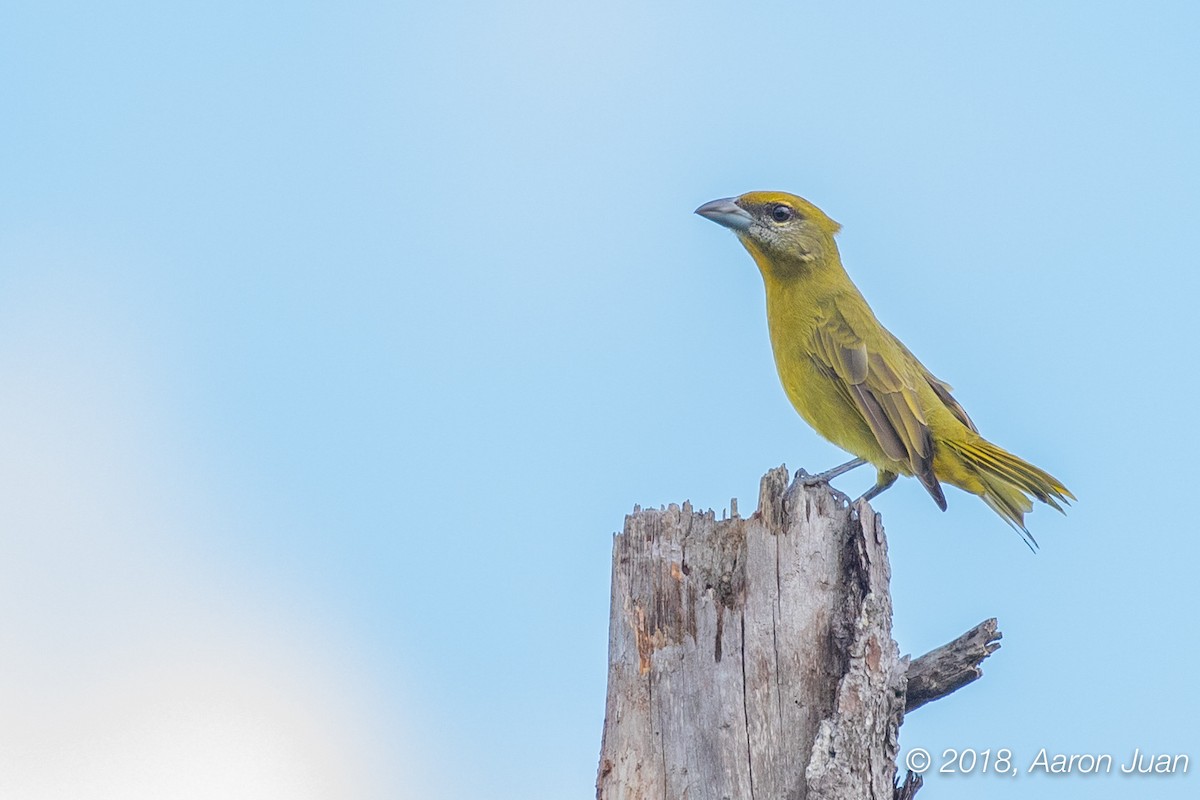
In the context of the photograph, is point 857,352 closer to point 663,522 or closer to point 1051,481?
point 1051,481

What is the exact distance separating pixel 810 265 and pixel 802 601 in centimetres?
367

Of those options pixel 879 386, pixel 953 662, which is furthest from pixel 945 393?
pixel 953 662

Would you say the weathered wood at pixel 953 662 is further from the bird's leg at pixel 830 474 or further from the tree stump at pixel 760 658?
the bird's leg at pixel 830 474

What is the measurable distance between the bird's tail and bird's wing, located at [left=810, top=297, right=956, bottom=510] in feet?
0.81

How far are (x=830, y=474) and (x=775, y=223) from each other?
6.47ft

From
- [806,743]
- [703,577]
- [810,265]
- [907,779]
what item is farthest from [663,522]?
[810,265]

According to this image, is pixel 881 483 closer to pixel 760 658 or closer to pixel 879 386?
pixel 879 386

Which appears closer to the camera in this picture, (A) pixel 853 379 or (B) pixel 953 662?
(B) pixel 953 662

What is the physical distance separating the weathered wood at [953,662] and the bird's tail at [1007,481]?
2287 millimetres

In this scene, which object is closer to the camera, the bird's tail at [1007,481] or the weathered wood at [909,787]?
the weathered wood at [909,787]

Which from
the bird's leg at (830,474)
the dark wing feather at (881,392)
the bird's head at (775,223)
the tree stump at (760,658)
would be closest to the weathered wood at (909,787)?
the tree stump at (760,658)

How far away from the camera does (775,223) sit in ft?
27.9

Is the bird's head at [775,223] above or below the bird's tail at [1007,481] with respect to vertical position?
above

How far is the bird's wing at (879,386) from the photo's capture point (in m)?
7.60
